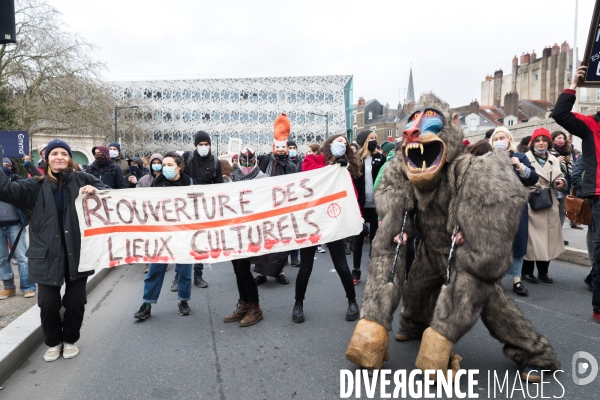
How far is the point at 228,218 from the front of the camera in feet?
14.5

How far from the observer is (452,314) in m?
2.76

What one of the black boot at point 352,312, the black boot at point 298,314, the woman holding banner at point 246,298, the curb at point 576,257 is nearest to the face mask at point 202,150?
the woman holding banner at point 246,298

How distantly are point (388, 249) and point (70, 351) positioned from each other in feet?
9.40

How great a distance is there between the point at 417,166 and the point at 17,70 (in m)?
24.5

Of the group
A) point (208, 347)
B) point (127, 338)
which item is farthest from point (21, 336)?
point (208, 347)

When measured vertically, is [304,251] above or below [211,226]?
below

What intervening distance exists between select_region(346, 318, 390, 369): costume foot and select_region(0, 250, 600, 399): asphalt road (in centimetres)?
25

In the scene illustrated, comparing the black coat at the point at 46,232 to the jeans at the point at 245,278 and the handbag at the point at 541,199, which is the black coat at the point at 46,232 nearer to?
the jeans at the point at 245,278

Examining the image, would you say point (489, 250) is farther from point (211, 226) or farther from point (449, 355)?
point (211, 226)

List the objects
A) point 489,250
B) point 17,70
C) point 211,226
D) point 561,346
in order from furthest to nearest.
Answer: point 17,70
point 211,226
point 561,346
point 489,250

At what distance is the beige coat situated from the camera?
18.0ft

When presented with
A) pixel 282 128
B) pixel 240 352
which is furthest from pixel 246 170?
pixel 240 352

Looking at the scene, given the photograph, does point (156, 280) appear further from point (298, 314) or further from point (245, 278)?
point (298, 314)

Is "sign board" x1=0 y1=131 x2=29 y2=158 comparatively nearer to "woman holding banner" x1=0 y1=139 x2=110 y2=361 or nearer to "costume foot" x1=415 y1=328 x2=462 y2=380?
"woman holding banner" x1=0 y1=139 x2=110 y2=361
